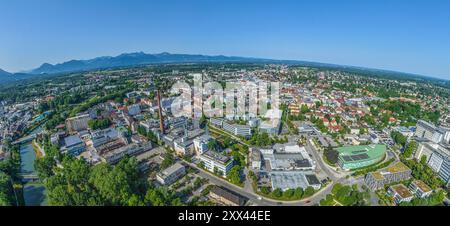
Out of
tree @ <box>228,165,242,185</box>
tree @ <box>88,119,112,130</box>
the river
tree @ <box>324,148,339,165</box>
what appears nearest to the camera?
the river

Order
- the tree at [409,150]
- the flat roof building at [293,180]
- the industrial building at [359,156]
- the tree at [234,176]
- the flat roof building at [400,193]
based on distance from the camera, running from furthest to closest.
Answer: the tree at [409,150], the industrial building at [359,156], the tree at [234,176], the flat roof building at [293,180], the flat roof building at [400,193]

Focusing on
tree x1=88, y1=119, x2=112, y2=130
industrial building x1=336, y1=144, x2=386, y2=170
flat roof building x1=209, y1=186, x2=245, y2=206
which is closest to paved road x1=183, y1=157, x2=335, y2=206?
flat roof building x1=209, y1=186, x2=245, y2=206

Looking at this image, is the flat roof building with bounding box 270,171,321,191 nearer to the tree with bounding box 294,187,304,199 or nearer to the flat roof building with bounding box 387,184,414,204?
the tree with bounding box 294,187,304,199

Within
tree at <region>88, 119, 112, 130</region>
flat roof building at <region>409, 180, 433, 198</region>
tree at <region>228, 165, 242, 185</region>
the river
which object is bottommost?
the river

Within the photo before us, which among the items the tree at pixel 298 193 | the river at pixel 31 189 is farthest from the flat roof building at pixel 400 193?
the river at pixel 31 189

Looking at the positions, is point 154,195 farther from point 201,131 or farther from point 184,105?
point 184,105

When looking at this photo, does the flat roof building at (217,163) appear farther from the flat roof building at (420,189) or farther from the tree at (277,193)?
the flat roof building at (420,189)
